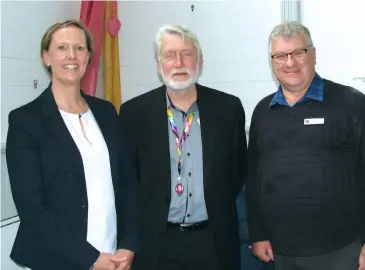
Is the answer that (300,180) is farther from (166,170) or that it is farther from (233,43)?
(233,43)

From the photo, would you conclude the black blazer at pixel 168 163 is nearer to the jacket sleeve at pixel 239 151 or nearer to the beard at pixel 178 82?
the jacket sleeve at pixel 239 151

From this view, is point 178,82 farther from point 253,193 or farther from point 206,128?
point 253,193

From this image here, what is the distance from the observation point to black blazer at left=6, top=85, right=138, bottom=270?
5.54 ft

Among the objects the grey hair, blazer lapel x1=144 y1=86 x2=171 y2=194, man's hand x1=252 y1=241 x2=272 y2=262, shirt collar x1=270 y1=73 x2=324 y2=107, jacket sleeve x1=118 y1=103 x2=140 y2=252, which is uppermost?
the grey hair

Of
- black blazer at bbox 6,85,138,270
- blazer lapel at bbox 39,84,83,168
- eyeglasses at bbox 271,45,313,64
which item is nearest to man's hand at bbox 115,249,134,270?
black blazer at bbox 6,85,138,270

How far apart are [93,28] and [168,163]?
132cm

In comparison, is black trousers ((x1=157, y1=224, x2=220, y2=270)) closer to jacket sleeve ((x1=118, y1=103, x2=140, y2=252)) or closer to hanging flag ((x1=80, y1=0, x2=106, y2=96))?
jacket sleeve ((x1=118, y1=103, x2=140, y2=252))

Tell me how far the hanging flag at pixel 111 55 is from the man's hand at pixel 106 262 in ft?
5.22

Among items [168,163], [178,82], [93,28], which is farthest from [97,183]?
[93,28]

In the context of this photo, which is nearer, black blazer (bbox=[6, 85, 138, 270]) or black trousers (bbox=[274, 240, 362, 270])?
black blazer (bbox=[6, 85, 138, 270])

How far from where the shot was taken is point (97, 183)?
182cm

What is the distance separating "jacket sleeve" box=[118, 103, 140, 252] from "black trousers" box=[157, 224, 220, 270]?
20 cm

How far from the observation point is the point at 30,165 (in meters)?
1.68

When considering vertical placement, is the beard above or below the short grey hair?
below
